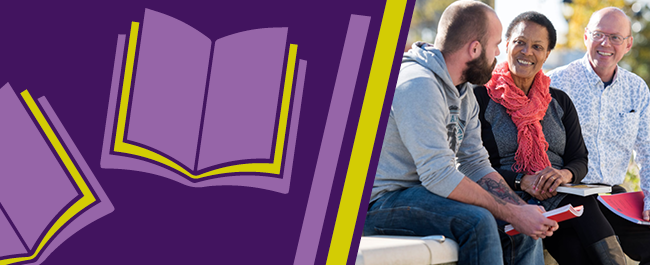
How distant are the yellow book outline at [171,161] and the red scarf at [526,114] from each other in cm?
206

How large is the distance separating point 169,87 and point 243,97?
21 cm

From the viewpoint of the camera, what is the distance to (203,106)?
1.79 metres

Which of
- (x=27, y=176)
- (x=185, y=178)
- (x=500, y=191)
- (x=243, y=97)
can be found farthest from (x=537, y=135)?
(x=27, y=176)

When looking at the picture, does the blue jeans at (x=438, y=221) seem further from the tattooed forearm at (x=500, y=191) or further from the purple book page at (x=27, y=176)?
the purple book page at (x=27, y=176)

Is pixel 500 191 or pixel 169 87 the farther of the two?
pixel 500 191

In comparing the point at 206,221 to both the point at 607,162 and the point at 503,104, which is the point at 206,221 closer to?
the point at 503,104

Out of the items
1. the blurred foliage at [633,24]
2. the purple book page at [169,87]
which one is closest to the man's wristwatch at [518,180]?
the purple book page at [169,87]

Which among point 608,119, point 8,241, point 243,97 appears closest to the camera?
point 8,241

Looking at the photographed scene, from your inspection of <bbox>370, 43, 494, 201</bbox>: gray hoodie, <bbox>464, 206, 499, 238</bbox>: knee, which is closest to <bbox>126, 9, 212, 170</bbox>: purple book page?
<bbox>370, 43, 494, 201</bbox>: gray hoodie

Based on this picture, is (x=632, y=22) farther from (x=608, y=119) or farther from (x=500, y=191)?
(x=500, y=191)

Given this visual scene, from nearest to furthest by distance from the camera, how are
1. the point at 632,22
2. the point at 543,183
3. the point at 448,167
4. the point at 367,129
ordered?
the point at 367,129
the point at 448,167
the point at 543,183
the point at 632,22

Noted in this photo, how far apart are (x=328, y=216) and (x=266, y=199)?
0.25 m

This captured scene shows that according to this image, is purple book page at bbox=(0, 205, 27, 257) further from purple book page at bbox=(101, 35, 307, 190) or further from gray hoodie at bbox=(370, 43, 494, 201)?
gray hoodie at bbox=(370, 43, 494, 201)

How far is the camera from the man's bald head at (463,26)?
3.05m
